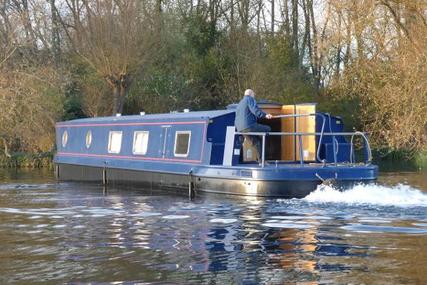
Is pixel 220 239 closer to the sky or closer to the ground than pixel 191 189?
closer to the ground

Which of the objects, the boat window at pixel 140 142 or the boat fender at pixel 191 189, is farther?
the boat window at pixel 140 142

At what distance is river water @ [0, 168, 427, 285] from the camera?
7.73 metres

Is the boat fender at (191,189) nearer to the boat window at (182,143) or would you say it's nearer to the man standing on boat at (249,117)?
the boat window at (182,143)

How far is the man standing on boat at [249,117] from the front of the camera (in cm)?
1496

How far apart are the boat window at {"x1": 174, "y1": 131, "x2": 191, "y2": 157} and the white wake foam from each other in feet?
12.5

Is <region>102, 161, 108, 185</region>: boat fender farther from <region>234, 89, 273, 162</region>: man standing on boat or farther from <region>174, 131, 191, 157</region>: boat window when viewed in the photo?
<region>234, 89, 273, 162</region>: man standing on boat

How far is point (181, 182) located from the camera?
652 inches

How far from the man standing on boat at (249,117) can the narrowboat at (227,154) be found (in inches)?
6.6

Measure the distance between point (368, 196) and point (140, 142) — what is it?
7114 mm

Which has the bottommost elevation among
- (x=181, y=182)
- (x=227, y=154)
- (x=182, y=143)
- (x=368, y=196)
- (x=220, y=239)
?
(x=220, y=239)

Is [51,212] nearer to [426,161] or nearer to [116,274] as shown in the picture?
[116,274]

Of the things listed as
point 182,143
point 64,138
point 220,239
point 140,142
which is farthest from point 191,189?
point 64,138

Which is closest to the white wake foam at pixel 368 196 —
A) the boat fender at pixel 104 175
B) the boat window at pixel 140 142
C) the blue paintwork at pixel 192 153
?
the blue paintwork at pixel 192 153

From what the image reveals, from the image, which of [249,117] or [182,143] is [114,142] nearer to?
[182,143]
